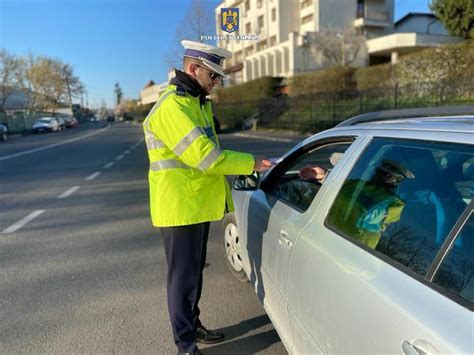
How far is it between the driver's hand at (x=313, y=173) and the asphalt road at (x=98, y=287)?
118cm

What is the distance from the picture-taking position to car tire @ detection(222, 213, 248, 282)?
A: 12.0 feet

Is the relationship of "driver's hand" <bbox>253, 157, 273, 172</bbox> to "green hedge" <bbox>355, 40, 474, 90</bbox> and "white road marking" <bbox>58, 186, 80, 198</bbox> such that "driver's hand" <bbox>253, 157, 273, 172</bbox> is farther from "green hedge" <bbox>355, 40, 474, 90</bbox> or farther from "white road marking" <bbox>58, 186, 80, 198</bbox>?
"green hedge" <bbox>355, 40, 474, 90</bbox>

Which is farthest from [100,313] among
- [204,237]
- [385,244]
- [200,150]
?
[385,244]

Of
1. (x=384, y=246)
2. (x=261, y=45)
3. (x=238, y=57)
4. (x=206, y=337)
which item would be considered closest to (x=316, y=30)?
(x=261, y=45)

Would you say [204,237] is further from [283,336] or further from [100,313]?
[100,313]

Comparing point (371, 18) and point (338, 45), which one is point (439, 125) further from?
point (371, 18)

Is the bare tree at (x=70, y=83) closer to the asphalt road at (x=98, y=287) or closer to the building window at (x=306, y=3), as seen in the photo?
the building window at (x=306, y=3)

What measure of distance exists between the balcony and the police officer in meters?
47.2

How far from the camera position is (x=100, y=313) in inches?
125

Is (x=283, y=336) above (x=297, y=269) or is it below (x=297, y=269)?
below

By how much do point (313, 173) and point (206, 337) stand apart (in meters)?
1.39

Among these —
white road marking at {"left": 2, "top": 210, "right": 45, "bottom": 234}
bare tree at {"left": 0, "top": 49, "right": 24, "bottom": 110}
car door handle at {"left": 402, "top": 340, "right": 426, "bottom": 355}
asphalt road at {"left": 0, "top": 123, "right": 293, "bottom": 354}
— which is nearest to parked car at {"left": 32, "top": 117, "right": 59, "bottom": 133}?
bare tree at {"left": 0, "top": 49, "right": 24, "bottom": 110}

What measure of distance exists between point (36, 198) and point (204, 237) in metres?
6.18

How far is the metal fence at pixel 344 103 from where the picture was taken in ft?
44.5
